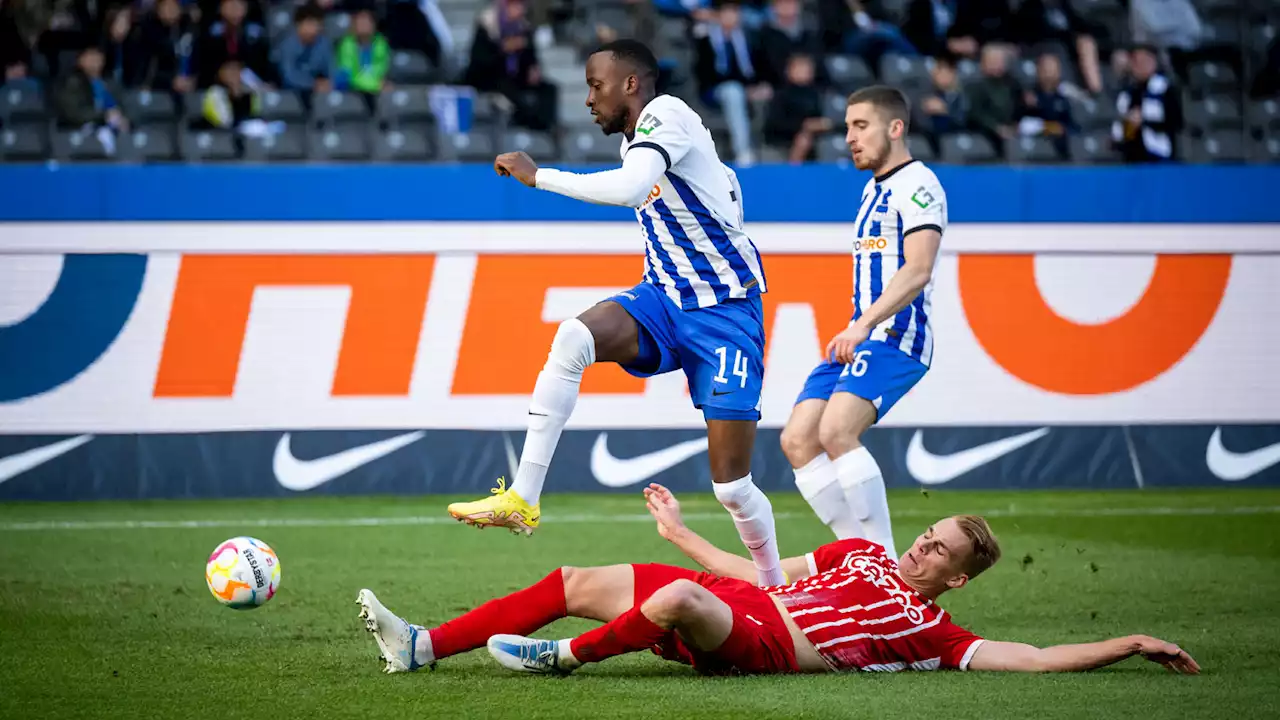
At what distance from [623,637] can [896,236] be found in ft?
9.75

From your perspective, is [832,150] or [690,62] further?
[690,62]

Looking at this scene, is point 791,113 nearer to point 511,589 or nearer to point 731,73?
point 731,73

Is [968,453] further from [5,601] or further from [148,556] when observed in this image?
[5,601]

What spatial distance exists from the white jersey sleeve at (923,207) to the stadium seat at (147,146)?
772 cm

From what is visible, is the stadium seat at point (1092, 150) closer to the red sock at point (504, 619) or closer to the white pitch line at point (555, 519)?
the white pitch line at point (555, 519)

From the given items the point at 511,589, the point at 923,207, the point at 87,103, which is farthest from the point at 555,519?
the point at 87,103

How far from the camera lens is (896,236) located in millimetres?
7316

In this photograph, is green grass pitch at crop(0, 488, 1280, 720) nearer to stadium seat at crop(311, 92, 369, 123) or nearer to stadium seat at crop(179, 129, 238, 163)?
stadium seat at crop(179, 129, 238, 163)

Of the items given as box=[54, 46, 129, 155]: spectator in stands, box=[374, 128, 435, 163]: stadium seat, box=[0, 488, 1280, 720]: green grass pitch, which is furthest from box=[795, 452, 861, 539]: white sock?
box=[54, 46, 129, 155]: spectator in stands

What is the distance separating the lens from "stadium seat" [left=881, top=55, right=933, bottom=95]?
15.1 metres

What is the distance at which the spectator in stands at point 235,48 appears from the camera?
1398 centimetres

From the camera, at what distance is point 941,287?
11531mm

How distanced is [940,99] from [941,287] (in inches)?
140

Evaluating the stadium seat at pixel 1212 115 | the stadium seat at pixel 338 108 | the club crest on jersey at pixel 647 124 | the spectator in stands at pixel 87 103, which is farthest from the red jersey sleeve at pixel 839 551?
the stadium seat at pixel 1212 115
